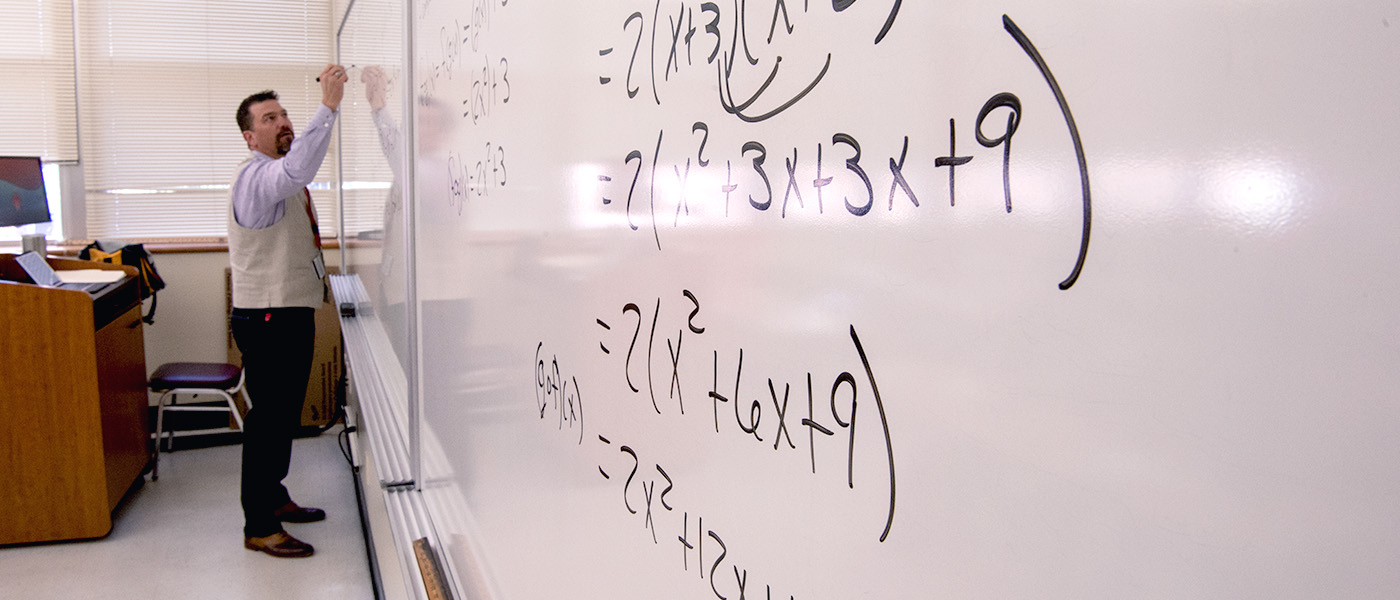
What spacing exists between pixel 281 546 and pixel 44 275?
1.20m

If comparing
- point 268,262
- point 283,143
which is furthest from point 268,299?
point 283,143

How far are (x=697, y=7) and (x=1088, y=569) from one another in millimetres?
292

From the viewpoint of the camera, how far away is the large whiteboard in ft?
0.53

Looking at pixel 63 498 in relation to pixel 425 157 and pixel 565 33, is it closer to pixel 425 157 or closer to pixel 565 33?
pixel 425 157

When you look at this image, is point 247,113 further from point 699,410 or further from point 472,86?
point 699,410

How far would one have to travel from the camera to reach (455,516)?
1.07m

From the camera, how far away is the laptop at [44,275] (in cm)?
285

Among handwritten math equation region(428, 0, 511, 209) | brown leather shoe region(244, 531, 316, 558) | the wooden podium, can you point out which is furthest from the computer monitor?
handwritten math equation region(428, 0, 511, 209)

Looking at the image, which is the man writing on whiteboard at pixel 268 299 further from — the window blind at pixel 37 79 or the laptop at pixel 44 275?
the window blind at pixel 37 79

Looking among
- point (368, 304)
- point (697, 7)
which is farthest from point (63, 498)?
point (697, 7)

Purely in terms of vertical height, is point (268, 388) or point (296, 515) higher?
point (268, 388)

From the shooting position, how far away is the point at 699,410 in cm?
42

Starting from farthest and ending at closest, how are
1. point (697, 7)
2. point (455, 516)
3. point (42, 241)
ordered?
point (42, 241) < point (455, 516) < point (697, 7)

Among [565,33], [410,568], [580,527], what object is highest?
[565,33]
